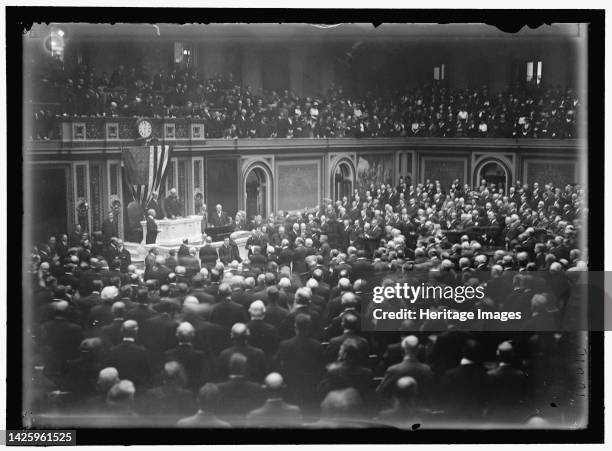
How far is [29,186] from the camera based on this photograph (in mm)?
13641

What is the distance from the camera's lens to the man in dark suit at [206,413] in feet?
44.7

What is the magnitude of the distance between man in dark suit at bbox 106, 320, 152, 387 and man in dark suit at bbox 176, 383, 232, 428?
689 mm

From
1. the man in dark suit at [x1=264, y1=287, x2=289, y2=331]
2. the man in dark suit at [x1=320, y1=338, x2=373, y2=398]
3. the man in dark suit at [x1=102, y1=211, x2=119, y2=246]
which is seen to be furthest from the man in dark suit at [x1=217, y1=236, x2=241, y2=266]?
the man in dark suit at [x1=320, y1=338, x2=373, y2=398]

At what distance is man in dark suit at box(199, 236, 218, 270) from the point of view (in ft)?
45.6

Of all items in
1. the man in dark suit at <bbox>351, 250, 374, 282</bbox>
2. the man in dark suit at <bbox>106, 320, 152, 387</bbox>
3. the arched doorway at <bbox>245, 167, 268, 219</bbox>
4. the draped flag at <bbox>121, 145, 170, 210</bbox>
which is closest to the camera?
the man in dark suit at <bbox>106, 320, 152, 387</bbox>

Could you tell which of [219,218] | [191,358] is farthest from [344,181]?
[191,358]

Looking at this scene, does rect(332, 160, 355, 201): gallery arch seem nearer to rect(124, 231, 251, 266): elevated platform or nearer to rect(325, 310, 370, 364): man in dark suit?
rect(124, 231, 251, 266): elevated platform

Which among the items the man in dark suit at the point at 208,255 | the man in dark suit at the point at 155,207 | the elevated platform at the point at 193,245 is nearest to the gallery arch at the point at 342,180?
the elevated platform at the point at 193,245

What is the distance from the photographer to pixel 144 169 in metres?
13.7

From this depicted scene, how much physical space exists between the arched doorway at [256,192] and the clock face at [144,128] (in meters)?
1.38

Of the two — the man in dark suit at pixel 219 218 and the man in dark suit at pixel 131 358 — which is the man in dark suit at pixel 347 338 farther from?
the man in dark suit at pixel 131 358

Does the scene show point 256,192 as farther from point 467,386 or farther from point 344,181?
point 467,386

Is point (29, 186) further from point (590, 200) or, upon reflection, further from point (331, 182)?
point (590, 200)

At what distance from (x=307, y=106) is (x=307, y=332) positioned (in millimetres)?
2897
